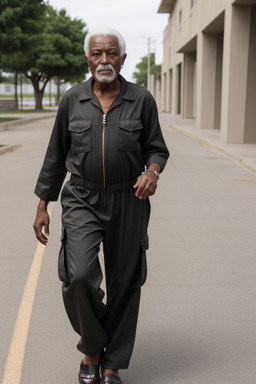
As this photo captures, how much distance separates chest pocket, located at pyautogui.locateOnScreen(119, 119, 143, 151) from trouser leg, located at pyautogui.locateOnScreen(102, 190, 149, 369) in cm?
25

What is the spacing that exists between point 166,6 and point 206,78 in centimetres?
2603

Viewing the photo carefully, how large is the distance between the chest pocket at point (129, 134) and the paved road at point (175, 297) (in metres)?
1.36

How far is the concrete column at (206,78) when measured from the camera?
29.0m

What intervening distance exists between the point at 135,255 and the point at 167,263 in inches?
109

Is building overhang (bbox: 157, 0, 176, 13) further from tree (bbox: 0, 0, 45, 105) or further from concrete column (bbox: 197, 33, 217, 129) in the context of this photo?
concrete column (bbox: 197, 33, 217, 129)

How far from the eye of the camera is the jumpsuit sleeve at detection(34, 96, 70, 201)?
11.2 ft

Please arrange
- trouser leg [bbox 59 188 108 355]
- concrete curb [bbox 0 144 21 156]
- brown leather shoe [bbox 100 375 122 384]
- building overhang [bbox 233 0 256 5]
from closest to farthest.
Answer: trouser leg [bbox 59 188 108 355] → brown leather shoe [bbox 100 375 122 384] → concrete curb [bbox 0 144 21 156] → building overhang [bbox 233 0 256 5]

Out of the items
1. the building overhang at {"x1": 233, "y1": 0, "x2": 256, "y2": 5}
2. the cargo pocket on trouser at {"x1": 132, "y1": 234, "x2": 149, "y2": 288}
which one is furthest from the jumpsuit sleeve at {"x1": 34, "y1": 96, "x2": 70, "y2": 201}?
the building overhang at {"x1": 233, "y1": 0, "x2": 256, "y2": 5}

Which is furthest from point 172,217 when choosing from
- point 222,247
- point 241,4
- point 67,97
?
point 241,4

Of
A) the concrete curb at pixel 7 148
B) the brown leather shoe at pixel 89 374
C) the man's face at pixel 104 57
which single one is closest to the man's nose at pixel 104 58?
the man's face at pixel 104 57

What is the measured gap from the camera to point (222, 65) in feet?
96.6

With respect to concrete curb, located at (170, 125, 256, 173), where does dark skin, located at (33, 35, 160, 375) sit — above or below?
above

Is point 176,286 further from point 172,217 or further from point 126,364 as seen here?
point 172,217

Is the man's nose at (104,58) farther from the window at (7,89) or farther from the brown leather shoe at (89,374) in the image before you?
the window at (7,89)
